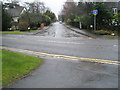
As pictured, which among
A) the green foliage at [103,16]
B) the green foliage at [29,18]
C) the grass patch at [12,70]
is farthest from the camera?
the green foliage at [29,18]

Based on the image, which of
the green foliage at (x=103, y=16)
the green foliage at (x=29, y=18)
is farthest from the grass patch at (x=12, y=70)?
the green foliage at (x=29, y=18)

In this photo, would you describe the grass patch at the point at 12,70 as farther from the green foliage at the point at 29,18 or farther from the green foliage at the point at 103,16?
the green foliage at the point at 29,18

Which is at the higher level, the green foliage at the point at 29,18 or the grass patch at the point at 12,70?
the green foliage at the point at 29,18

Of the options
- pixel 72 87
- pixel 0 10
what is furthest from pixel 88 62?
pixel 0 10

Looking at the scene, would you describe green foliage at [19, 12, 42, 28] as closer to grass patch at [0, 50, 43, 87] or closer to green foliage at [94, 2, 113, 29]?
green foliage at [94, 2, 113, 29]

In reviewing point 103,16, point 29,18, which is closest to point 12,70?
point 103,16

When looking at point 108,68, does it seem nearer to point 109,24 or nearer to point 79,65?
point 79,65

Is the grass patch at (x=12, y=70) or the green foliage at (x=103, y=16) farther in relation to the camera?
the green foliage at (x=103, y=16)

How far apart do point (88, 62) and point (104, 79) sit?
2540 mm

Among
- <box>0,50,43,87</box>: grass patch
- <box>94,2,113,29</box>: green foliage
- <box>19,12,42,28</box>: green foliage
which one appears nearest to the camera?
<box>0,50,43,87</box>: grass patch

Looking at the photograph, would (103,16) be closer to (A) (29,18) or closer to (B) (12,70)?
(A) (29,18)

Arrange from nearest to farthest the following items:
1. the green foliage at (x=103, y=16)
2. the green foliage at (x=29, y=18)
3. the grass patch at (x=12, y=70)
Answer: the grass patch at (x=12, y=70), the green foliage at (x=103, y=16), the green foliage at (x=29, y=18)

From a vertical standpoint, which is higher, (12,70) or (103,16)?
(103,16)

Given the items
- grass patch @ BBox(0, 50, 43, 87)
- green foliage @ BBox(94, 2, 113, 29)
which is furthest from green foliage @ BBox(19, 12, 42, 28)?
grass patch @ BBox(0, 50, 43, 87)
